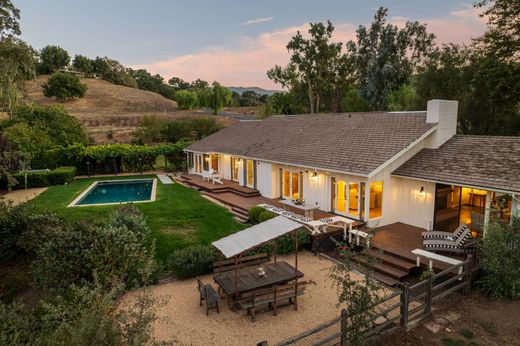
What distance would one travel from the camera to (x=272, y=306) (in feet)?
28.7

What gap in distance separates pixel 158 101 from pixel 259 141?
78.1m

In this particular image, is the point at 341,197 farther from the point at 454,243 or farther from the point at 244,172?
the point at 244,172

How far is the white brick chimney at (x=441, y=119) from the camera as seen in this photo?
48.4ft

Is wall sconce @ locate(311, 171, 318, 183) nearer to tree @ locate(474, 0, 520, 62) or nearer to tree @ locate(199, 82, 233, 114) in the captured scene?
tree @ locate(474, 0, 520, 62)

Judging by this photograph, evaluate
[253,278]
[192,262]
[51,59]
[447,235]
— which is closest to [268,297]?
[253,278]

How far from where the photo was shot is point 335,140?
1780 cm

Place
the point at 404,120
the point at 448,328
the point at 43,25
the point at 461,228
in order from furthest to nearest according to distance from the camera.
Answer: the point at 43,25
the point at 404,120
the point at 461,228
the point at 448,328

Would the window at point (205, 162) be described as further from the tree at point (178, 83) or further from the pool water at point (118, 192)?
the tree at point (178, 83)

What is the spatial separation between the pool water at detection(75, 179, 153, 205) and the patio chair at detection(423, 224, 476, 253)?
1722cm

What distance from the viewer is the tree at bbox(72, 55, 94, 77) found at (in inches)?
4008

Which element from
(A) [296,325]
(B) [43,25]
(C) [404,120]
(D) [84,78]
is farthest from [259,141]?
(D) [84,78]

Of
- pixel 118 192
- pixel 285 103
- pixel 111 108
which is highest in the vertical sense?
pixel 111 108

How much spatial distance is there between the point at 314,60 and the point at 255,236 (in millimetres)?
42430

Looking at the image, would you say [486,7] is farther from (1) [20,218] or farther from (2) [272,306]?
(1) [20,218]
